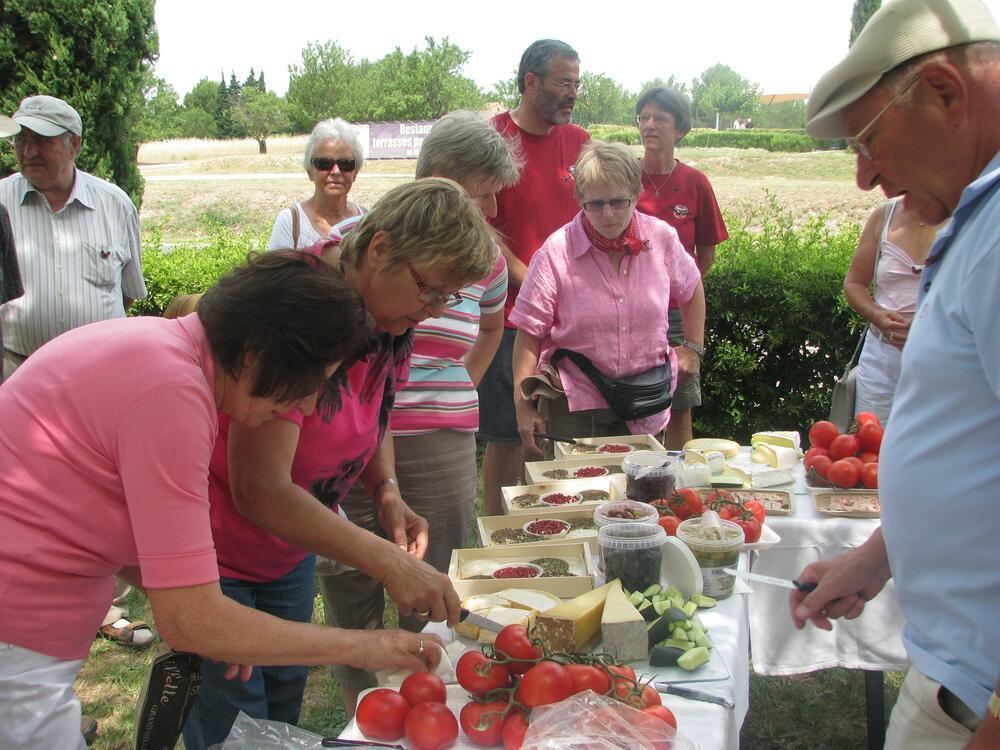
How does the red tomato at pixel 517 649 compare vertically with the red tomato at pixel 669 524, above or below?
above

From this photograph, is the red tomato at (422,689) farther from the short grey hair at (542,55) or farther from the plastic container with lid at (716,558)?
the short grey hair at (542,55)

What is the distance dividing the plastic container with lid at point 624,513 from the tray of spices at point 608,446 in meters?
0.96

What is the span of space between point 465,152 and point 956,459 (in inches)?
71.6

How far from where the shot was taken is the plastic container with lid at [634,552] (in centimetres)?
197

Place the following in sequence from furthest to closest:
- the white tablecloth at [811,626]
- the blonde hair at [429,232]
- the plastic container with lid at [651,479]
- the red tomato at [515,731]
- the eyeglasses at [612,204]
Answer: the eyeglasses at [612,204]
the white tablecloth at [811,626]
the plastic container with lid at [651,479]
the blonde hair at [429,232]
the red tomato at [515,731]

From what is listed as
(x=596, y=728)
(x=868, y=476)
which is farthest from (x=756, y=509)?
(x=596, y=728)

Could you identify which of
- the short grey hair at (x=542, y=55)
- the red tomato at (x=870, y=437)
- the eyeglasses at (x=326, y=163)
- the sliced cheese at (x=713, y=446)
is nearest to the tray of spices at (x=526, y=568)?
the sliced cheese at (x=713, y=446)

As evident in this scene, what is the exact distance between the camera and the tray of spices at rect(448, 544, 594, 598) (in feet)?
6.79

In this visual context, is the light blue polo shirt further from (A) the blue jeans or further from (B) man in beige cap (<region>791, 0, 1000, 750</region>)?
(A) the blue jeans

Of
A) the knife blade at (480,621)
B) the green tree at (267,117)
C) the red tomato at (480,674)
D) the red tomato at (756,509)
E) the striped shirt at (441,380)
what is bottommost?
the red tomato at (756,509)

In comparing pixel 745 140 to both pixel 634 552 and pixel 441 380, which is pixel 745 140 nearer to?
pixel 441 380

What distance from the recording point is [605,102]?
7344 cm

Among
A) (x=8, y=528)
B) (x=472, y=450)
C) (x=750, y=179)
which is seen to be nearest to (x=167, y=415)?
(x=8, y=528)

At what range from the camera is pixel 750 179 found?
953 inches
